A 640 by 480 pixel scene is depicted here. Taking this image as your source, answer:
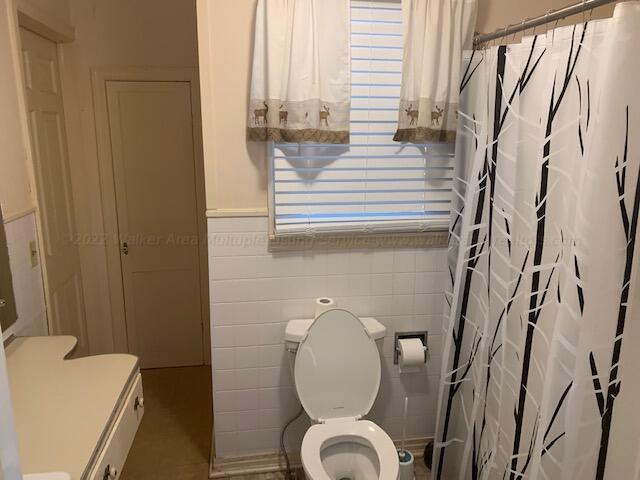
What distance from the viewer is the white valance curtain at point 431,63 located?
2033 mm

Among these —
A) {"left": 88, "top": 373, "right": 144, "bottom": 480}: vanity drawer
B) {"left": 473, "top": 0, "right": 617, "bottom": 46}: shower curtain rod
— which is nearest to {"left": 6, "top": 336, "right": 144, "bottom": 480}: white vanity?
{"left": 88, "top": 373, "right": 144, "bottom": 480}: vanity drawer

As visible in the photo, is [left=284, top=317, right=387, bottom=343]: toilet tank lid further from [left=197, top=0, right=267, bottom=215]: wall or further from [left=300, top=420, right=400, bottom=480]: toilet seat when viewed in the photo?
[left=197, top=0, right=267, bottom=215]: wall

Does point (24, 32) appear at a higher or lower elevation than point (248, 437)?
higher

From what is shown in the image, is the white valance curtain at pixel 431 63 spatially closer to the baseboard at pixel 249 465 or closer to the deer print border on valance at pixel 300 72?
the deer print border on valance at pixel 300 72

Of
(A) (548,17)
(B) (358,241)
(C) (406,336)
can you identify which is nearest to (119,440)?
(B) (358,241)

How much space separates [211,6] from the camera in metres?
1.98

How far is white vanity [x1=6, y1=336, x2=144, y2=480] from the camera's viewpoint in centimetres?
130

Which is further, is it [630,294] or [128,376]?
[128,376]

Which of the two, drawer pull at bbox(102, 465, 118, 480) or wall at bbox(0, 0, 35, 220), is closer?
drawer pull at bbox(102, 465, 118, 480)

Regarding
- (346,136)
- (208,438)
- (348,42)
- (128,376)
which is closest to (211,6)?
(348,42)

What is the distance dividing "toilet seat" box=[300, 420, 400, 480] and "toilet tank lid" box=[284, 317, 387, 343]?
38cm

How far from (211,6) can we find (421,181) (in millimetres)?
1175

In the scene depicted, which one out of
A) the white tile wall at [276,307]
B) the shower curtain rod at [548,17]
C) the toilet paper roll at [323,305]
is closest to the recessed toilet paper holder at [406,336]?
the white tile wall at [276,307]

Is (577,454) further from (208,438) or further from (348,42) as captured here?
(208,438)
